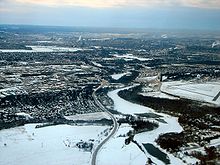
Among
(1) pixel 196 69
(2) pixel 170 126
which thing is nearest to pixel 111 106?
(2) pixel 170 126

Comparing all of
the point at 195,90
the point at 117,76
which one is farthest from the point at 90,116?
the point at 117,76

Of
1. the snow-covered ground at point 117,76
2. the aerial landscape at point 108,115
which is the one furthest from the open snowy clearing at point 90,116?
the snow-covered ground at point 117,76

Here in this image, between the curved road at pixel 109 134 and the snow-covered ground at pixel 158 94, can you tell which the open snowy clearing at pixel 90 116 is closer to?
the curved road at pixel 109 134

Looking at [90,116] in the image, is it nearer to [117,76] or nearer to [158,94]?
[158,94]

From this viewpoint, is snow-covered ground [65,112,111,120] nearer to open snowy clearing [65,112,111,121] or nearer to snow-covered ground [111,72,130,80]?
open snowy clearing [65,112,111,121]

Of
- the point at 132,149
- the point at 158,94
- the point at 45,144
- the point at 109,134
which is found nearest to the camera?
the point at 132,149

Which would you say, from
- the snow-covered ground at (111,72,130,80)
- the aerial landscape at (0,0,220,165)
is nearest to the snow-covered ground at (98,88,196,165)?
the aerial landscape at (0,0,220,165)
